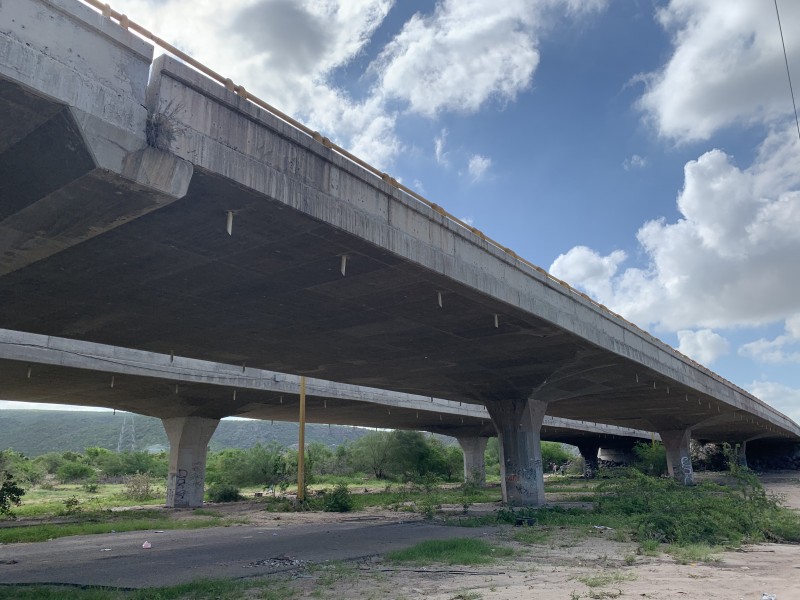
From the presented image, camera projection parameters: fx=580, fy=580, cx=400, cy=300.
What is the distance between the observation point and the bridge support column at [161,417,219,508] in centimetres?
3647

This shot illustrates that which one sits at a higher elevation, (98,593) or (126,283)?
(126,283)

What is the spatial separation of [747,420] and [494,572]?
5735 cm

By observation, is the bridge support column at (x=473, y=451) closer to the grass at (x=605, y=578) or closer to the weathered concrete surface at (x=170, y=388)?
the weathered concrete surface at (x=170, y=388)

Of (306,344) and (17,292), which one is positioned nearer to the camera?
(17,292)

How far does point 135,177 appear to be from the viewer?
8.46 m

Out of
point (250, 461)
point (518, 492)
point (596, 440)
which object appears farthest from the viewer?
point (596, 440)

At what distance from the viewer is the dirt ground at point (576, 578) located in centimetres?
966

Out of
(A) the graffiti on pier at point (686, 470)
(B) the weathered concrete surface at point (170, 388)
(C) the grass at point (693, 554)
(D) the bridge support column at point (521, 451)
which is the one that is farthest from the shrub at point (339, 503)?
(A) the graffiti on pier at point (686, 470)

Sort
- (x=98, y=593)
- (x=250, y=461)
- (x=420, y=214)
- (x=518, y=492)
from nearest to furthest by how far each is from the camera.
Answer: (x=98, y=593)
(x=420, y=214)
(x=518, y=492)
(x=250, y=461)

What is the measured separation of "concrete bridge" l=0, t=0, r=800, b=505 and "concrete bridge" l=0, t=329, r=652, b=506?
6492 mm

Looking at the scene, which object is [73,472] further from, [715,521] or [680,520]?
[715,521]

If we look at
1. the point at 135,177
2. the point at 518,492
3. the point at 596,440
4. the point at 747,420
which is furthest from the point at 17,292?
the point at 596,440

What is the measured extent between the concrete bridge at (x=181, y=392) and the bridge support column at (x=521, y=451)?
13.0 m

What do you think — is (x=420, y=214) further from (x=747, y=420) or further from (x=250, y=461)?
(x=747, y=420)
